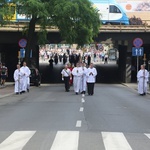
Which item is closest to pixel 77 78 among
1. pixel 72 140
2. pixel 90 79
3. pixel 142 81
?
pixel 90 79

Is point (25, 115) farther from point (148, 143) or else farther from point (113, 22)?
point (113, 22)

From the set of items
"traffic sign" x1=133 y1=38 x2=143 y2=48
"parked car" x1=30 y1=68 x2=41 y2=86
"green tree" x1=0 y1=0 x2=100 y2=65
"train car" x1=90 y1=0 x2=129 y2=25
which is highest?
"train car" x1=90 y1=0 x2=129 y2=25

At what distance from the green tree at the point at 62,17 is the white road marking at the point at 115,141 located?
21.8m

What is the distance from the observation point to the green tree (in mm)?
31494

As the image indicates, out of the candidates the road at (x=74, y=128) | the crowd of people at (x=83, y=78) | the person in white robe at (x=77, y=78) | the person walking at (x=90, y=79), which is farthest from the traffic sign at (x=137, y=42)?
the road at (x=74, y=128)

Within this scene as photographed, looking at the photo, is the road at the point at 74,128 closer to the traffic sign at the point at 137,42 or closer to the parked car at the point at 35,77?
the traffic sign at the point at 137,42

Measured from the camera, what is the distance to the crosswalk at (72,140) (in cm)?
877

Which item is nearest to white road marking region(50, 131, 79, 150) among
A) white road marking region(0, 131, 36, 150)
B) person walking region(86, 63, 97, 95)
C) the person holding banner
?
white road marking region(0, 131, 36, 150)

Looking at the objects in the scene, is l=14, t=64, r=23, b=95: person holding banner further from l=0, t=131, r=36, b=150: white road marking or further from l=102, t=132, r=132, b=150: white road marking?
l=102, t=132, r=132, b=150: white road marking

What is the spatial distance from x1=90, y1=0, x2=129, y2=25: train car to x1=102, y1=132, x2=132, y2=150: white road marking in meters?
35.5

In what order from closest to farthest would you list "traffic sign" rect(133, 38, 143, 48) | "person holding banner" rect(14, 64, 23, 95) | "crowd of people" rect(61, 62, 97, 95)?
"crowd of people" rect(61, 62, 97, 95) < "person holding banner" rect(14, 64, 23, 95) < "traffic sign" rect(133, 38, 143, 48)

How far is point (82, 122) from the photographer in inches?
499

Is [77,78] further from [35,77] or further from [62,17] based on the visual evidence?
[35,77]

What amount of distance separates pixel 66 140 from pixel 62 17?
23824 mm
